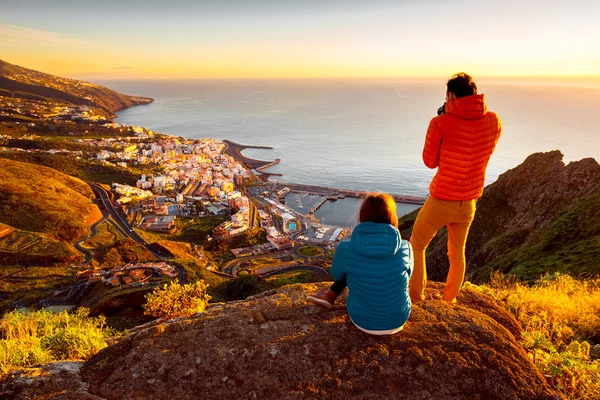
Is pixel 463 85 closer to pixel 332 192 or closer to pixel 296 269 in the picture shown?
pixel 296 269

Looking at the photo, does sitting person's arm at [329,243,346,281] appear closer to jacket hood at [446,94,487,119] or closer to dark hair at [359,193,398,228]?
dark hair at [359,193,398,228]

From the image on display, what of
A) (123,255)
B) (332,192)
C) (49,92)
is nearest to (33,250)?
(123,255)

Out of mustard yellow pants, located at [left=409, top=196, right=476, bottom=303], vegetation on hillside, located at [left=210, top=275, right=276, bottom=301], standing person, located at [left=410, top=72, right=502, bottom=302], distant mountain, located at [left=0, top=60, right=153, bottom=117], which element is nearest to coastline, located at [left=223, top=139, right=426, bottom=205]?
vegetation on hillside, located at [left=210, top=275, right=276, bottom=301]

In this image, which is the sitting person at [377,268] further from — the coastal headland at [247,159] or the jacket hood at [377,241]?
the coastal headland at [247,159]

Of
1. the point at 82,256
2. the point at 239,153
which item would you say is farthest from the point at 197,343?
the point at 239,153

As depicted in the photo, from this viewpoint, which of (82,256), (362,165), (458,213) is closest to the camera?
(458,213)

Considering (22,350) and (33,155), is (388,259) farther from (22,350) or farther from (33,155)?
(33,155)
